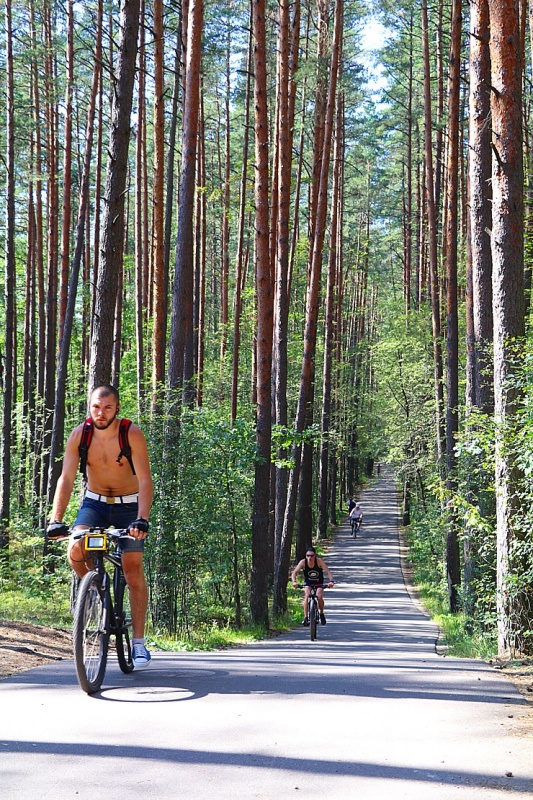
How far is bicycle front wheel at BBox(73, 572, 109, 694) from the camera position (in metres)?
5.34

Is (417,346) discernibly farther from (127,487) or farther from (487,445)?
(127,487)

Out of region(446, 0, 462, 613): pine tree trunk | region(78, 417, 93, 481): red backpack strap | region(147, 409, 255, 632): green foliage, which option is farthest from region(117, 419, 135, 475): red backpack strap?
region(446, 0, 462, 613): pine tree trunk

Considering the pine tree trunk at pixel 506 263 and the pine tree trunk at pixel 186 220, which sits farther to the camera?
the pine tree trunk at pixel 186 220

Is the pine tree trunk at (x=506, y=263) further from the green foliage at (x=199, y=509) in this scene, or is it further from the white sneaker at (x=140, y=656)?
the green foliage at (x=199, y=509)

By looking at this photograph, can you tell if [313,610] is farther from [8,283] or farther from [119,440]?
Answer: [8,283]

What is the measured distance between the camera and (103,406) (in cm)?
574

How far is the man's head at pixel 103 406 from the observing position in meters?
5.73

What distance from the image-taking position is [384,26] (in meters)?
33.5

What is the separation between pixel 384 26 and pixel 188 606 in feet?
85.3

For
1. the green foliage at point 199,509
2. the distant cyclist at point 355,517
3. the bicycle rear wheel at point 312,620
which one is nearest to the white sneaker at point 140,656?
the green foliage at point 199,509

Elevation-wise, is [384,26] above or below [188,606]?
above

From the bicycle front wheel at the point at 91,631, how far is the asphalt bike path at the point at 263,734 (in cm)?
15

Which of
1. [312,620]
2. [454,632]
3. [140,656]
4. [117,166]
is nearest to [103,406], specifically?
[140,656]

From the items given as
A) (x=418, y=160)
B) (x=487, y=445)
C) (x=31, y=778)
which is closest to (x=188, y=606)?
(x=487, y=445)
